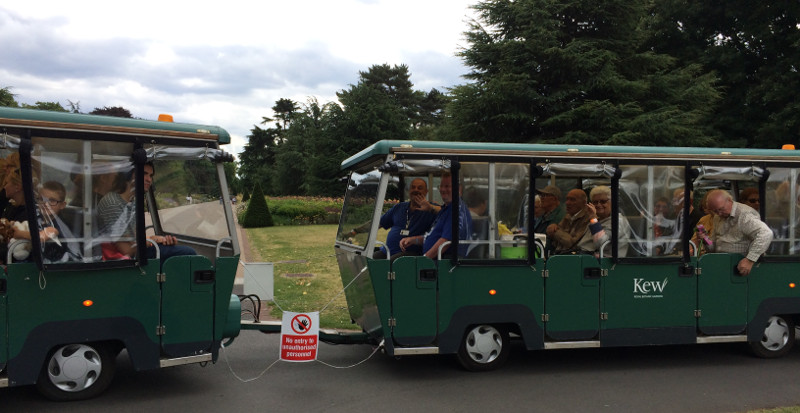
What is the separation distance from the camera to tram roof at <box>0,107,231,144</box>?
4777 mm

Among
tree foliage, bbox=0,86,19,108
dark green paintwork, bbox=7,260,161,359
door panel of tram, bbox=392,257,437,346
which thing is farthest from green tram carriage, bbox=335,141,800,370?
tree foliage, bbox=0,86,19,108

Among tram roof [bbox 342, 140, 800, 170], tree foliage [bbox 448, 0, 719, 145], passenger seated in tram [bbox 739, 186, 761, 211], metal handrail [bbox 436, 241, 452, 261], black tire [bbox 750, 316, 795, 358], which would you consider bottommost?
black tire [bbox 750, 316, 795, 358]

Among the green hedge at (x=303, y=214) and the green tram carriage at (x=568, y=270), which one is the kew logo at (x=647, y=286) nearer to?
the green tram carriage at (x=568, y=270)

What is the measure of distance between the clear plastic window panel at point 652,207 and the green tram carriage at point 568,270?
13mm

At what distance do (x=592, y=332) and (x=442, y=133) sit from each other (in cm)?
1786

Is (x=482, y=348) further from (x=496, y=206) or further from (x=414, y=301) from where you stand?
(x=496, y=206)

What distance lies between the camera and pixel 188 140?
5527mm

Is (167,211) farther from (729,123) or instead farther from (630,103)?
(729,123)

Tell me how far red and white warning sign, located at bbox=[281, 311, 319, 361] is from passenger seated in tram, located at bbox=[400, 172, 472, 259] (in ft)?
4.52

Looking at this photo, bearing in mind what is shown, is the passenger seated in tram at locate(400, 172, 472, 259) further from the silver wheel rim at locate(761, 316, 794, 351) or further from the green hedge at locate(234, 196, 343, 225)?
the green hedge at locate(234, 196, 343, 225)

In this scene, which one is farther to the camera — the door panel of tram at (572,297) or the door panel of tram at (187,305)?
the door panel of tram at (572,297)

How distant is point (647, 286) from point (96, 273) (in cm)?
552

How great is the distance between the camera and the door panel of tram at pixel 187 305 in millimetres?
5434

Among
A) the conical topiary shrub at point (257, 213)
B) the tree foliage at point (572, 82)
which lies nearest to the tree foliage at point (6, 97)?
the conical topiary shrub at point (257, 213)
